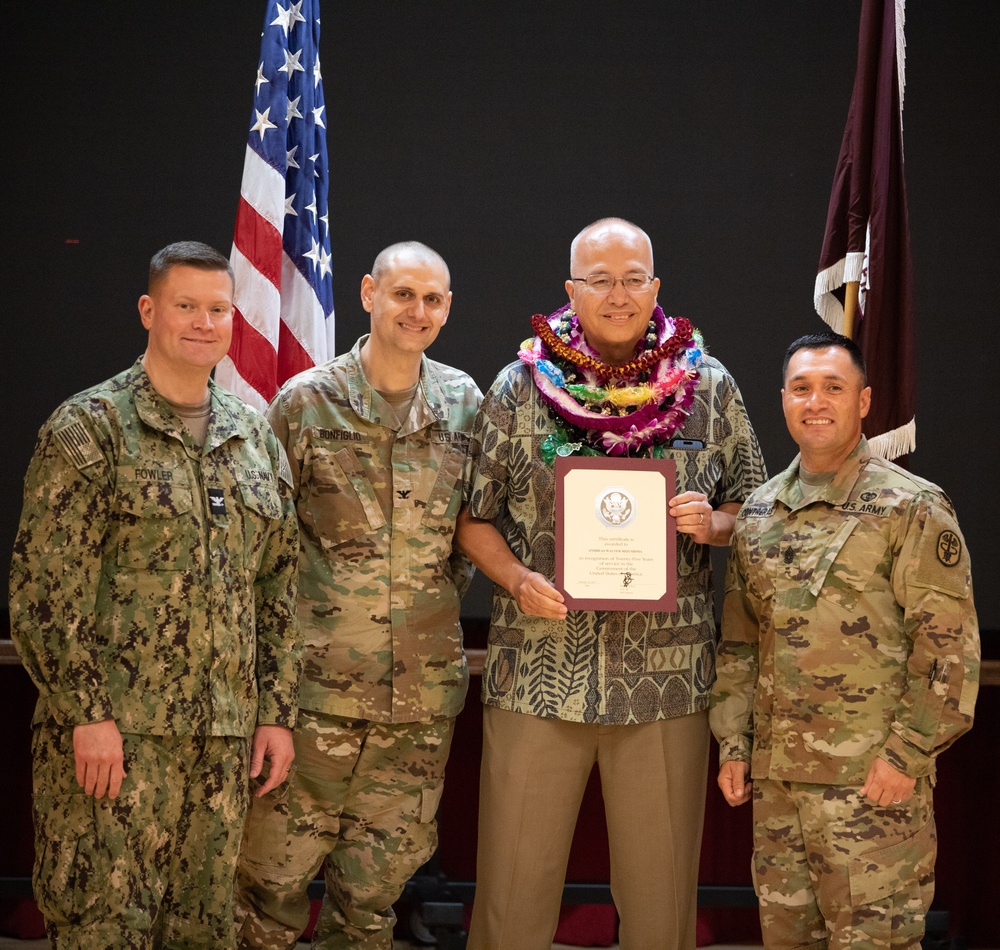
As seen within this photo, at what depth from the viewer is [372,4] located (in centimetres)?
454

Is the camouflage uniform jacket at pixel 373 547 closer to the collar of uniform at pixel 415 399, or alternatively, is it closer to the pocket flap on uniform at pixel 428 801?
the collar of uniform at pixel 415 399

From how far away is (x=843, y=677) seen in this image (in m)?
2.65

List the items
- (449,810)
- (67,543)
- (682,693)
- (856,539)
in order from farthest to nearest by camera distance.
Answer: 1. (449,810)
2. (682,693)
3. (856,539)
4. (67,543)

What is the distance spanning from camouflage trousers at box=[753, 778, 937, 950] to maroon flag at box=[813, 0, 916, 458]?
1.08 m

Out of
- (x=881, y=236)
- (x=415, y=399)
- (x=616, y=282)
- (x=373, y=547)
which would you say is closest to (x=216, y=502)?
(x=373, y=547)

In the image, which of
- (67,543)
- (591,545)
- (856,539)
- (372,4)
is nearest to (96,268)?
(372,4)

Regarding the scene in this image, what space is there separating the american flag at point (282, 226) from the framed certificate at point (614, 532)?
1207 millimetres

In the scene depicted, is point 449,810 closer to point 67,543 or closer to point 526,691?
point 526,691

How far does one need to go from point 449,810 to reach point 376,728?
140cm

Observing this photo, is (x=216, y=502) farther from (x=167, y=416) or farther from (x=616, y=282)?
(x=616, y=282)

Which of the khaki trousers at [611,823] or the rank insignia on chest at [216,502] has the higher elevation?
the rank insignia on chest at [216,502]

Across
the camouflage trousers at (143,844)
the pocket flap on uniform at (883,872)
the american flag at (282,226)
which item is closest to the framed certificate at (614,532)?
the pocket flap on uniform at (883,872)

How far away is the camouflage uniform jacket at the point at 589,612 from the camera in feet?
9.43

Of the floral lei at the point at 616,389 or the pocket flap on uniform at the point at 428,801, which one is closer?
the floral lei at the point at 616,389
